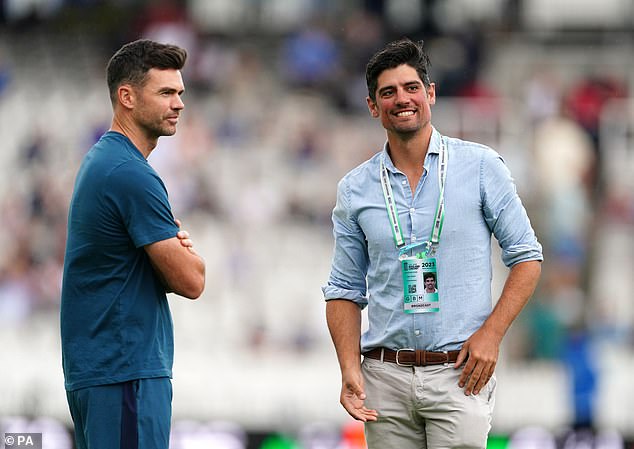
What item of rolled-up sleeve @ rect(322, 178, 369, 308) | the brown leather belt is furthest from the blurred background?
the brown leather belt

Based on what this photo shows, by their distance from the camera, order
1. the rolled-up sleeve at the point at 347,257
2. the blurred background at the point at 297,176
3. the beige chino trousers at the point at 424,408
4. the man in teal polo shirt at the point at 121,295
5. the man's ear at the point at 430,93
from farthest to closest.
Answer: the blurred background at the point at 297,176, the rolled-up sleeve at the point at 347,257, the man's ear at the point at 430,93, the beige chino trousers at the point at 424,408, the man in teal polo shirt at the point at 121,295

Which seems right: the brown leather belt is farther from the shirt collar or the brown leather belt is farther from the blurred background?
the blurred background

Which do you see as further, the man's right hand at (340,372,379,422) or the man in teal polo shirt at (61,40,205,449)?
the man's right hand at (340,372,379,422)

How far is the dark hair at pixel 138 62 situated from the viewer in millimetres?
5137

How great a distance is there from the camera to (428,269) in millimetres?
5074

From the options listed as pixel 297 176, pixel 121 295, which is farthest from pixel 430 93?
pixel 297 176

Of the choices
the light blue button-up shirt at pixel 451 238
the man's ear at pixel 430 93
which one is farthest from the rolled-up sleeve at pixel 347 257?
the man's ear at pixel 430 93

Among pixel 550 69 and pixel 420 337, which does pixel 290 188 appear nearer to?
pixel 550 69

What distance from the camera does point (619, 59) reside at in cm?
1614

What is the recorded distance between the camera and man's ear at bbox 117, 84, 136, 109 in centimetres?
513

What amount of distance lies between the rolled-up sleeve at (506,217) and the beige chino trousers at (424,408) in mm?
507

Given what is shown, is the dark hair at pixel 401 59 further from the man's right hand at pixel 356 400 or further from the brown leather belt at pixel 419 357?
the man's right hand at pixel 356 400

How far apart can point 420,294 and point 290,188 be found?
9539mm

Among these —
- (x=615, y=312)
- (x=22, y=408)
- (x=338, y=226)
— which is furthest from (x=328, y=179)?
(x=338, y=226)
